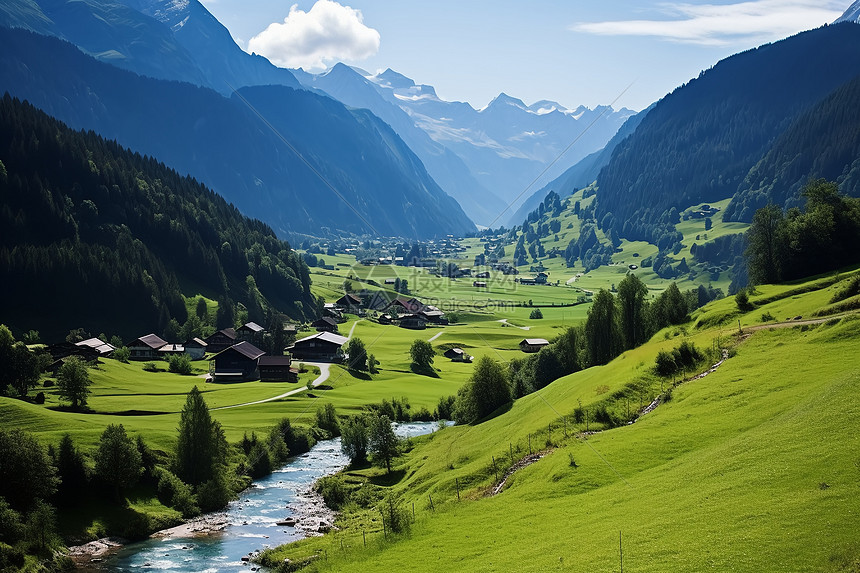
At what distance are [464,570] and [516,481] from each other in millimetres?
14565

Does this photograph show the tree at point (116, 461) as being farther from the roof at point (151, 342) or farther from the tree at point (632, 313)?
the roof at point (151, 342)

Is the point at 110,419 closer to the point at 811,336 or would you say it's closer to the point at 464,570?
the point at 464,570

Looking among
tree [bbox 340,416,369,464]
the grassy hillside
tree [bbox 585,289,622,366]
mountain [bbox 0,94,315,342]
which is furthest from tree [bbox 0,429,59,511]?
mountain [bbox 0,94,315,342]

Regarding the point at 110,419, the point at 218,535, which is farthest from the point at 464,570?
the point at 110,419

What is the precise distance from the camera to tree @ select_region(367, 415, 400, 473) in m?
79.7

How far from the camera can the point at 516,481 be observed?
52.1 meters

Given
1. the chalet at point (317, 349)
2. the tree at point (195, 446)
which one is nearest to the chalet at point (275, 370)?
the chalet at point (317, 349)

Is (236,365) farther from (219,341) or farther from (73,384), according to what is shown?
(73,384)

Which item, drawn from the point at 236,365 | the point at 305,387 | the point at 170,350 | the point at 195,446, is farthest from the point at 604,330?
the point at 170,350

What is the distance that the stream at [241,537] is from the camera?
5509cm

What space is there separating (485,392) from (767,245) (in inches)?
1736

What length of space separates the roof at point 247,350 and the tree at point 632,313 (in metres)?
70.1

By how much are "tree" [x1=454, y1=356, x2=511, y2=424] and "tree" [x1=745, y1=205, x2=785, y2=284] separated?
129 feet

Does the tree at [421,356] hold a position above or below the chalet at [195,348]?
below
